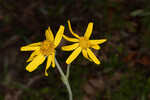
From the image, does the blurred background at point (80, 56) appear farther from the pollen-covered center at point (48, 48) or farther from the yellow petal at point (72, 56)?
the pollen-covered center at point (48, 48)

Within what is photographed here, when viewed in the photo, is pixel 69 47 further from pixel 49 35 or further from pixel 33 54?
pixel 33 54

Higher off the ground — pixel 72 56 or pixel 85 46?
pixel 85 46

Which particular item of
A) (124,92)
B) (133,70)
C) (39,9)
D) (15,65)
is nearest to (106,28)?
(133,70)

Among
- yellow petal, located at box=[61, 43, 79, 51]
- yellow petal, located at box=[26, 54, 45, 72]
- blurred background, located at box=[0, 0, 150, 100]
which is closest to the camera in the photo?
yellow petal, located at box=[61, 43, 79, 51]

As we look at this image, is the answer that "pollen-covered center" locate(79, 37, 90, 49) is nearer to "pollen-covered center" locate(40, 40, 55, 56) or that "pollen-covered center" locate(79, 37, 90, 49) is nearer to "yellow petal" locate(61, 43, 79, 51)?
"yellow petal" locate(61, 43, 79, 51)

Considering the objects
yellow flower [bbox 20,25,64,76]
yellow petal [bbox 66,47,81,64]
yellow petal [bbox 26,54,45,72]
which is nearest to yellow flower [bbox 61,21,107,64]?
yellow petal [bbox 66,47,81,64]

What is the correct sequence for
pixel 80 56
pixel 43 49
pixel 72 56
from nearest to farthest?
pixel 72 56, pixel 43 49, pixel 80 56

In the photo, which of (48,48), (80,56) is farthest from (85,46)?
(80,56)
